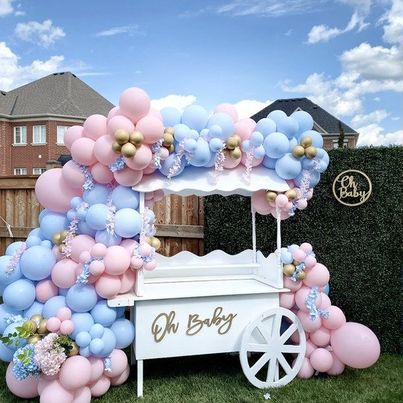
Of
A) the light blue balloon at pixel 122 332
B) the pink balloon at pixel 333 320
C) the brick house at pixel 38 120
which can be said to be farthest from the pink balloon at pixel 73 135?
the brick house at pixel 38 120

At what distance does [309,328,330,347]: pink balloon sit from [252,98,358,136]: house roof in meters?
19.9

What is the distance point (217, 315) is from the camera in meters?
3.73

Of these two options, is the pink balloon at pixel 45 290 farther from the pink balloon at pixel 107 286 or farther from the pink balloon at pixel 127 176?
the pink balloon at pixel 127 176

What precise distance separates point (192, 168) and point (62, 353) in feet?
5.57

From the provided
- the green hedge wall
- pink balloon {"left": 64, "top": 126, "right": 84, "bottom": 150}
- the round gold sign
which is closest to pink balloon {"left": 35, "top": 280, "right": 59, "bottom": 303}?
pink balloon {"left": 64, "top": 126, "right": 84, "bottom": 150}

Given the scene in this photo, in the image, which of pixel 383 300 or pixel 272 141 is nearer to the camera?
pixel 272 141

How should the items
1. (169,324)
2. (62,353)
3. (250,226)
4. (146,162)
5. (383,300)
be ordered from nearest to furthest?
(62,353), (146,162), (169,324), (383,300), (250,226)

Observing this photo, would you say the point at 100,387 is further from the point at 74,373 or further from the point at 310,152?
the point at 310,152

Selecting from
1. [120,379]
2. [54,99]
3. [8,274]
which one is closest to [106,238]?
[8,274]

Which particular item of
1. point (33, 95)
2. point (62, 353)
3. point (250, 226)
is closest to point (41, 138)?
point (33, 95)

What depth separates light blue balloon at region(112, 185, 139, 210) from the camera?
138 inches

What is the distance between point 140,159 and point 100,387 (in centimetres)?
175

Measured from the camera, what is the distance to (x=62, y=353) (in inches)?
125

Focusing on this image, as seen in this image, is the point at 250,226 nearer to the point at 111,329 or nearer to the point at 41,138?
the point at 111,329
